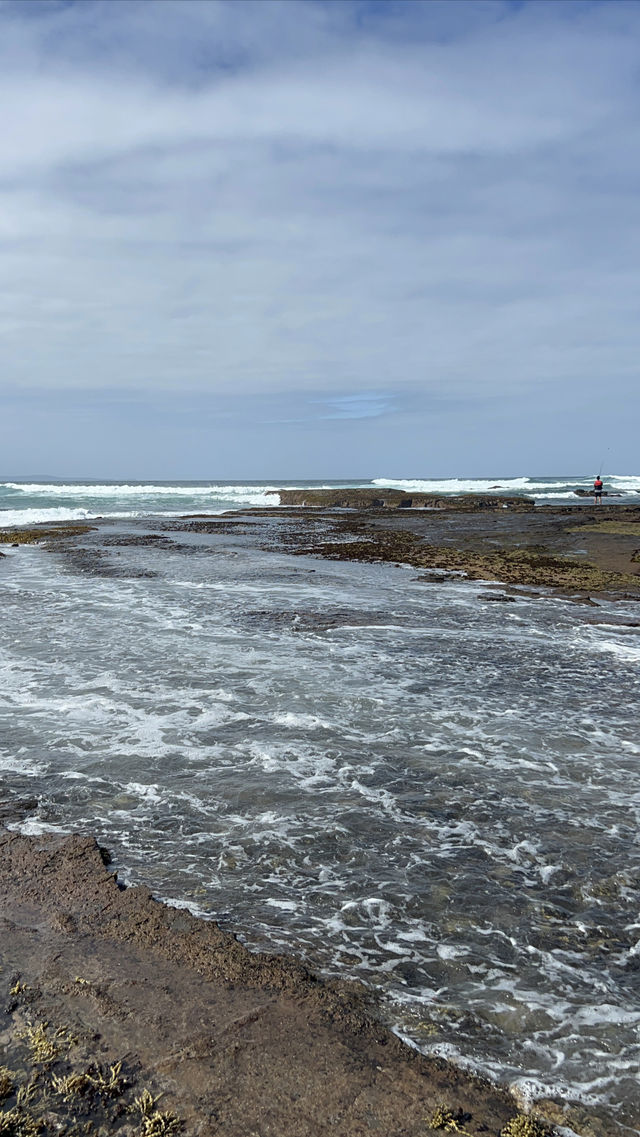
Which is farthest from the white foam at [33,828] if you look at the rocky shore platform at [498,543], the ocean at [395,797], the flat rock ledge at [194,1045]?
the rocky shore platform at [498,543]

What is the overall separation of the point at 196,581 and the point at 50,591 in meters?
4.07

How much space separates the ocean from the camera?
12.9ft

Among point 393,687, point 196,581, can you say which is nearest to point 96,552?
point 196,581

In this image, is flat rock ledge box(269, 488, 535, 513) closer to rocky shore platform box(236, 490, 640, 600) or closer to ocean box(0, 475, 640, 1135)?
rocky shore platform box(236, 490, 640, 600)

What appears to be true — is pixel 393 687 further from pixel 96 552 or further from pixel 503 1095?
pixel 96 552

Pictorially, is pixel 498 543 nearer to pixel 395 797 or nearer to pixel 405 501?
pixel 395 797

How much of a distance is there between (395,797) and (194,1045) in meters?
3.33

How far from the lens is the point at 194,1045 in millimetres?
3385

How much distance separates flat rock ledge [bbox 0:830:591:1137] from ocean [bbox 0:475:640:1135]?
24cm

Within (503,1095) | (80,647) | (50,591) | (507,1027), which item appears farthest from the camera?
(50,591)

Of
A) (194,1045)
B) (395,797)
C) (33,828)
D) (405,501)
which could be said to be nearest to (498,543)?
(395,797)

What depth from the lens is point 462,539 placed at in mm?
31750

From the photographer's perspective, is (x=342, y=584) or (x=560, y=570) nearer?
(x=342, y=584)

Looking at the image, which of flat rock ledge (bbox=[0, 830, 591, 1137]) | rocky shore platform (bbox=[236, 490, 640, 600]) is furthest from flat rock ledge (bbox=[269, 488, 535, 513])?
flat rock ledge (bbox=[0, 830, 591, 1137])
